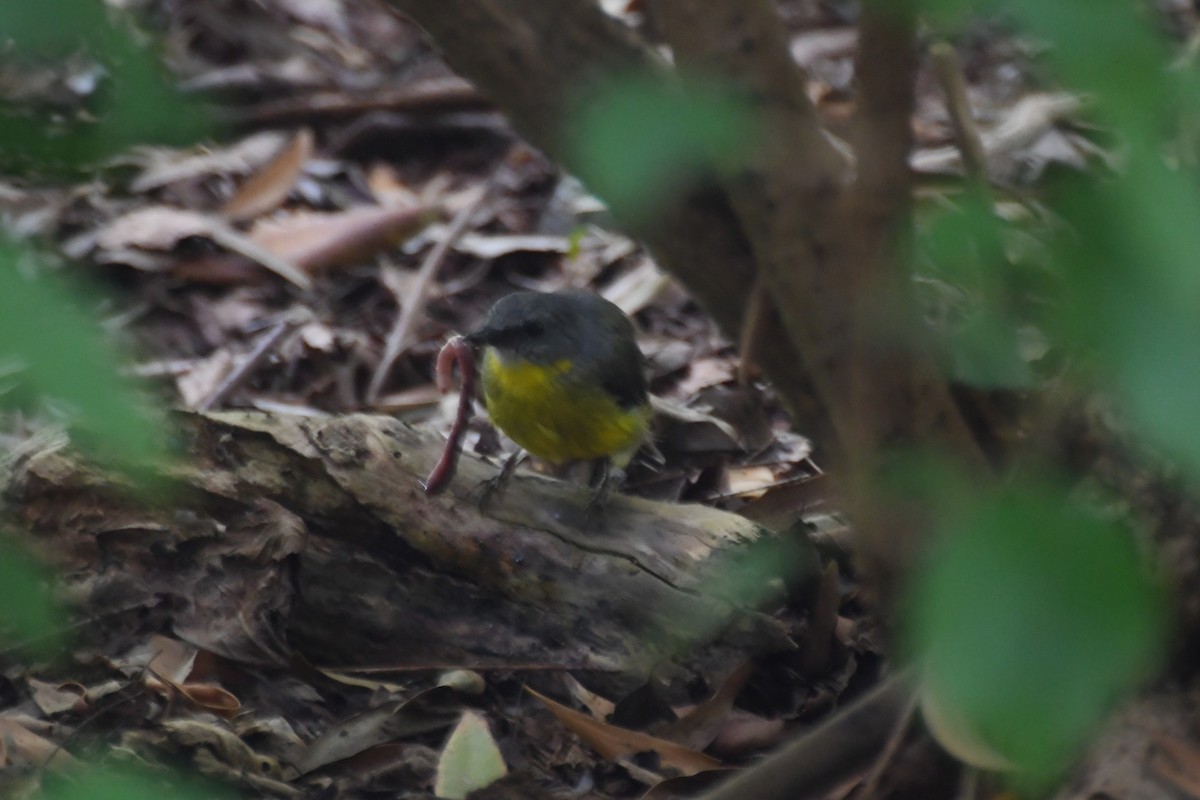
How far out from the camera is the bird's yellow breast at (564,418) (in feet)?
18.1

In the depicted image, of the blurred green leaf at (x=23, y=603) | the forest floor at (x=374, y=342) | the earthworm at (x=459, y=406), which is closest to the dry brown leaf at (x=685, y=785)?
the forest floor at (x=374, y=342)

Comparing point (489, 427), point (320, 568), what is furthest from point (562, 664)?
point (489, 427)

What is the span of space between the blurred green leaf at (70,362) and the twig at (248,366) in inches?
212

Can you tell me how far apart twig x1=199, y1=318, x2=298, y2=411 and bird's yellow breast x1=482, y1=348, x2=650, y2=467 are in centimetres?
157

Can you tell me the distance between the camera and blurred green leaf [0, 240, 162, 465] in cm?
99

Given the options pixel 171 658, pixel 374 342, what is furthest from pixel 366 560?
pixel 374 342

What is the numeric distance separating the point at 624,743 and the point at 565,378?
191 centimetres

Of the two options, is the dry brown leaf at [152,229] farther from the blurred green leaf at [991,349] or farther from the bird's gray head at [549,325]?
the blurred green leaf at [991,349]

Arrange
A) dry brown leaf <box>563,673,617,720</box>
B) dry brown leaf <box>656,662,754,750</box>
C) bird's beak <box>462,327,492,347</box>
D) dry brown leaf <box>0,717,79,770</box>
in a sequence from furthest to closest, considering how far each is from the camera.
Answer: bird's beak <box>462,327,492,347</box> < dry brown leaf <box>563,673,617,720</box> < dry brown leaf <box>656,662,754,750</box> < dry brown leaf <box>0,717,79,770</box>

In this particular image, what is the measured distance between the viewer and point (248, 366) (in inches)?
263

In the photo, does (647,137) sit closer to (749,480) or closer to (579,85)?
(579,85)

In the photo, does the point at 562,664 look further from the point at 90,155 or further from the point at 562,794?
the point at 90,155

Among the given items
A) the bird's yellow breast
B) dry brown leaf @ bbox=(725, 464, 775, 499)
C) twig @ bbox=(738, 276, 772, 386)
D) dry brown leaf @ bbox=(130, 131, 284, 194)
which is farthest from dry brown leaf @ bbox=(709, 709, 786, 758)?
dry brown leaf @ bbox=(130, 131, 284, 194)

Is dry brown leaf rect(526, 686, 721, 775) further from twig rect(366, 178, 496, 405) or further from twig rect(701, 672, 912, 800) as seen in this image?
twig rect(366, 178, 496, 405)
